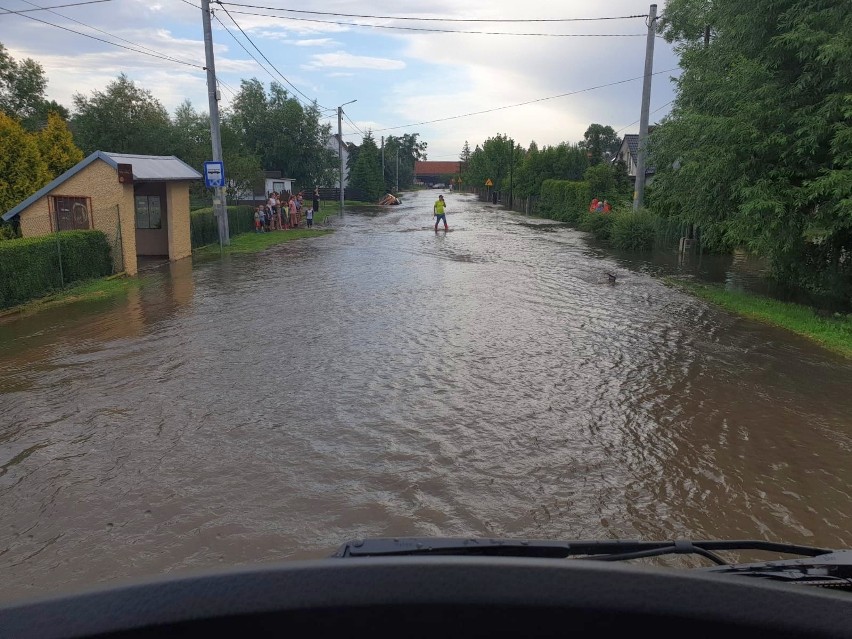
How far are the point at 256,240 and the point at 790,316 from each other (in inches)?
787

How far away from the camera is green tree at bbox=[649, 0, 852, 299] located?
11258mm

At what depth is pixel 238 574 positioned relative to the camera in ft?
3.34

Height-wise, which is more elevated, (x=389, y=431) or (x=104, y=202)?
(x=104, y=202)

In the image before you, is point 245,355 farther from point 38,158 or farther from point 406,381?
point 38,158

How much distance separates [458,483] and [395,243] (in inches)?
836

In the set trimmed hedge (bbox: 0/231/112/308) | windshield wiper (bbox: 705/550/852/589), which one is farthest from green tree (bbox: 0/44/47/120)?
windshield wiper (bbox: 705/550/852/589)

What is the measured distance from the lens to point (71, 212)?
16828mm

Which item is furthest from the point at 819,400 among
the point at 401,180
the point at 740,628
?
the point at 401,180

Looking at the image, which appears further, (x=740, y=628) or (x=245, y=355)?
(x=245, y=355)

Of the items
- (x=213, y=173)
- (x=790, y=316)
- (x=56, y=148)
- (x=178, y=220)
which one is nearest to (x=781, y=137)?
(x=790, y=316)

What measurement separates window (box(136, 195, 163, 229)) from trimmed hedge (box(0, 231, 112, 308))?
4454 mm

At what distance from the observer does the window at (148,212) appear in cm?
2072

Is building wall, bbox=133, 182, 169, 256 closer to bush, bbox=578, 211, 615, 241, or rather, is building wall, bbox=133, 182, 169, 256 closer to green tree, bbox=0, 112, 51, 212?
green tree, bbox=0, 112, 51, 212

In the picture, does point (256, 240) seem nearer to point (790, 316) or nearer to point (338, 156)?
point (790, 316)
